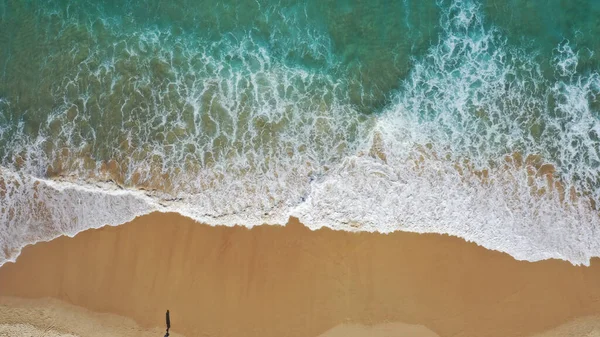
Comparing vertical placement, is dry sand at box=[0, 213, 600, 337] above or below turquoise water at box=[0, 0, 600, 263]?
below

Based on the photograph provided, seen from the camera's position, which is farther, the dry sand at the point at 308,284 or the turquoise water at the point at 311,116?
the turquoise water at the point at 311,116

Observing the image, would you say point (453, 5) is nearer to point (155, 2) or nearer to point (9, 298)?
point (155, 2)

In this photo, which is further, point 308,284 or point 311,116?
point 311,116

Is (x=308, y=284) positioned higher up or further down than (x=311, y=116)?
further down

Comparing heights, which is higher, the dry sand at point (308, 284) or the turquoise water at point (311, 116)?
the turquoise water at point (311, 116)

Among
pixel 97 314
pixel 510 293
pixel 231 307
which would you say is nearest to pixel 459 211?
pixel 510 293
